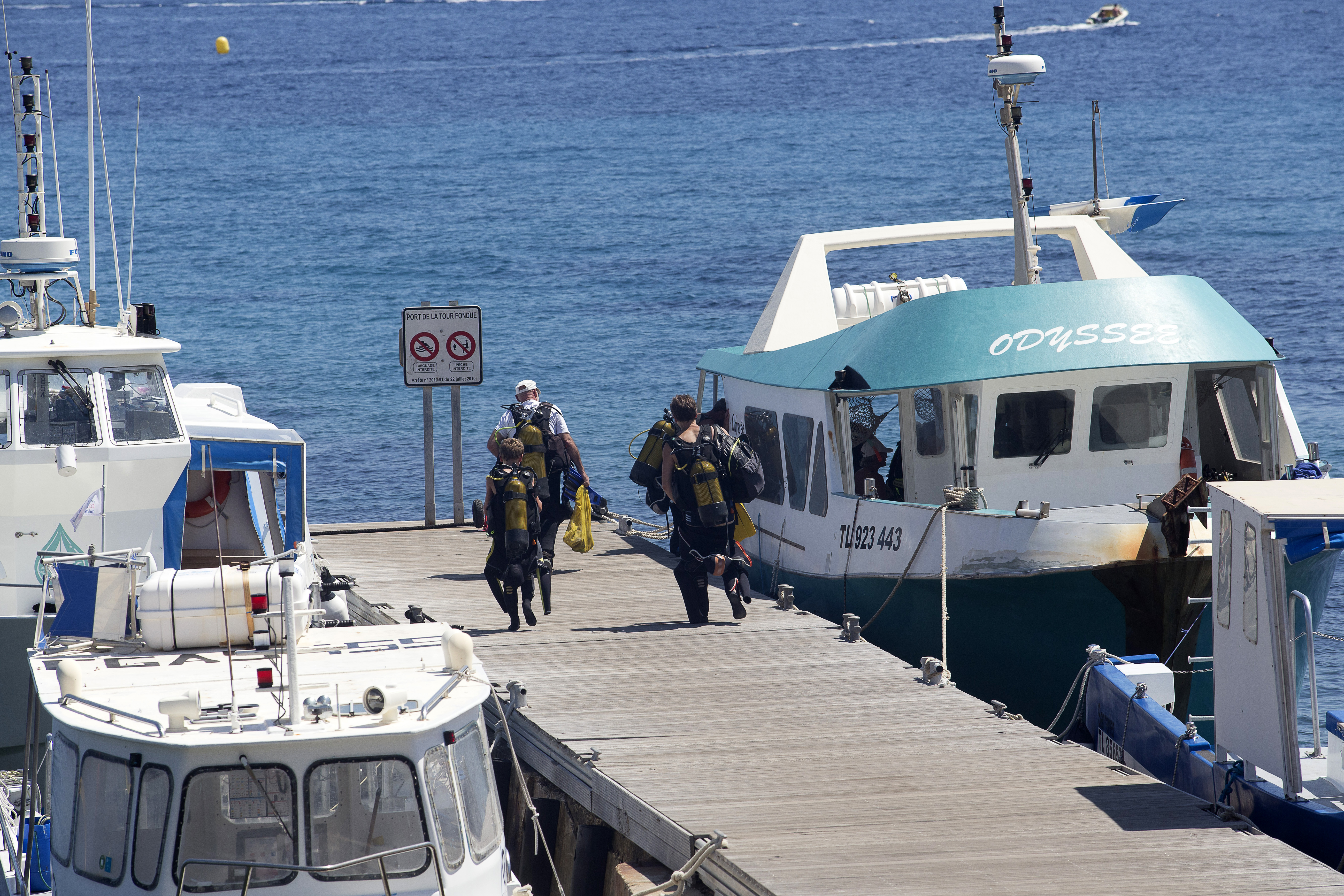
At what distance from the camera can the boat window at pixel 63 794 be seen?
21.5 ft

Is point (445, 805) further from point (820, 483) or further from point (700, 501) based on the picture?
point (820, 483)

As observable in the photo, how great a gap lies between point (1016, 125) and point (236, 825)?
34.3 ft

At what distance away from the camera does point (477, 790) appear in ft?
22.4

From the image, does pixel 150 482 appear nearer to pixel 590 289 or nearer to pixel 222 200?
pixel 590 289

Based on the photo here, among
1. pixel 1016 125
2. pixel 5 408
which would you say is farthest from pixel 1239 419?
pixel 5 408

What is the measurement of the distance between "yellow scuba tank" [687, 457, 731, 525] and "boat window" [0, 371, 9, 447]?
516 cm

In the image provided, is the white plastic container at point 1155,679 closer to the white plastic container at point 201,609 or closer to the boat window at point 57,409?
the white plastic container at point 201,609

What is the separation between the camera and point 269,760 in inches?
243

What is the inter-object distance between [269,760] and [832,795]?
10.6 ft

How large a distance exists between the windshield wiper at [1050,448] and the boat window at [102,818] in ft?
26.4

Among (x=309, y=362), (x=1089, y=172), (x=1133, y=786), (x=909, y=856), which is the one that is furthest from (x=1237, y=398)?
(x=1089, y=172)

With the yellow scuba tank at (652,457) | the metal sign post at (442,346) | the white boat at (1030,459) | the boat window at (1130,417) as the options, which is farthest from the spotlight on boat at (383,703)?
the metal sign post at (442,346)

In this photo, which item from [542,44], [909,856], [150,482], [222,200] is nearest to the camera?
[909,856]

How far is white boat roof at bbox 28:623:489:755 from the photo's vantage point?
20.6 ft
